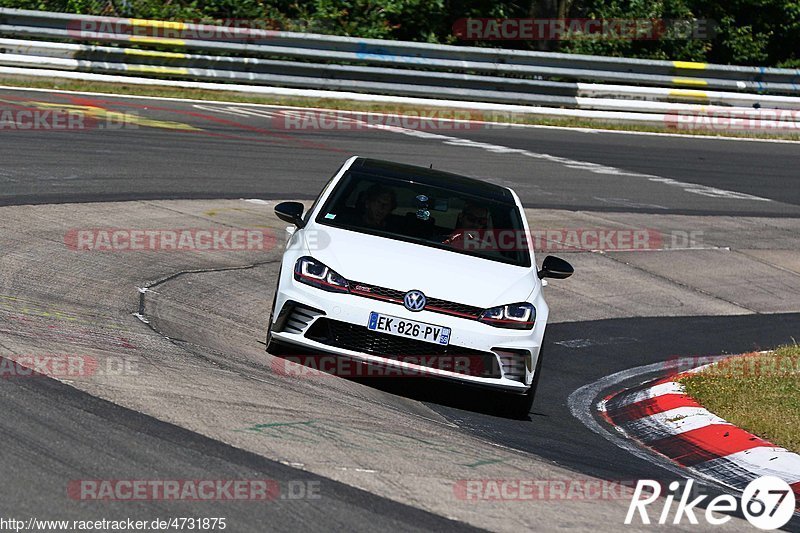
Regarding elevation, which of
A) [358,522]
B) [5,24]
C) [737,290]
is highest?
[5,24]

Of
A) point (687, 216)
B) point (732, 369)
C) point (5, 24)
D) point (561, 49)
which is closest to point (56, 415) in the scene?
point (732, 369)

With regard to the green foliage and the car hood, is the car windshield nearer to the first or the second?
the car hood

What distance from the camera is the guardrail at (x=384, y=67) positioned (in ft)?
68.9

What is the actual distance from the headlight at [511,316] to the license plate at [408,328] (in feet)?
1.11

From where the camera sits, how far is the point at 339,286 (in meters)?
7.67

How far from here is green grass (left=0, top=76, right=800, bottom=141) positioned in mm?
20234

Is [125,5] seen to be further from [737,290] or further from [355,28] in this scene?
[737,290]

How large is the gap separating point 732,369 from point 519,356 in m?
2.58

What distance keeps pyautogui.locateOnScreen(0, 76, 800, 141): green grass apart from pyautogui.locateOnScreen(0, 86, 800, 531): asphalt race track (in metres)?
0.73

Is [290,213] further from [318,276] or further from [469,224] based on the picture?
[469,224]

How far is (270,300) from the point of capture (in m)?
10.3

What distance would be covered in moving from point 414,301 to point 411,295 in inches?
1.7

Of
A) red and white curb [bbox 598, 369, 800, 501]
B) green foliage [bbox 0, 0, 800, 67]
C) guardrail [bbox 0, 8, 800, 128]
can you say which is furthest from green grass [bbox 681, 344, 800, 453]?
green foliage [bbox 0, 0, 800, 67]

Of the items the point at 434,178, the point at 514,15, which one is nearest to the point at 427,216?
the point at 434,178
